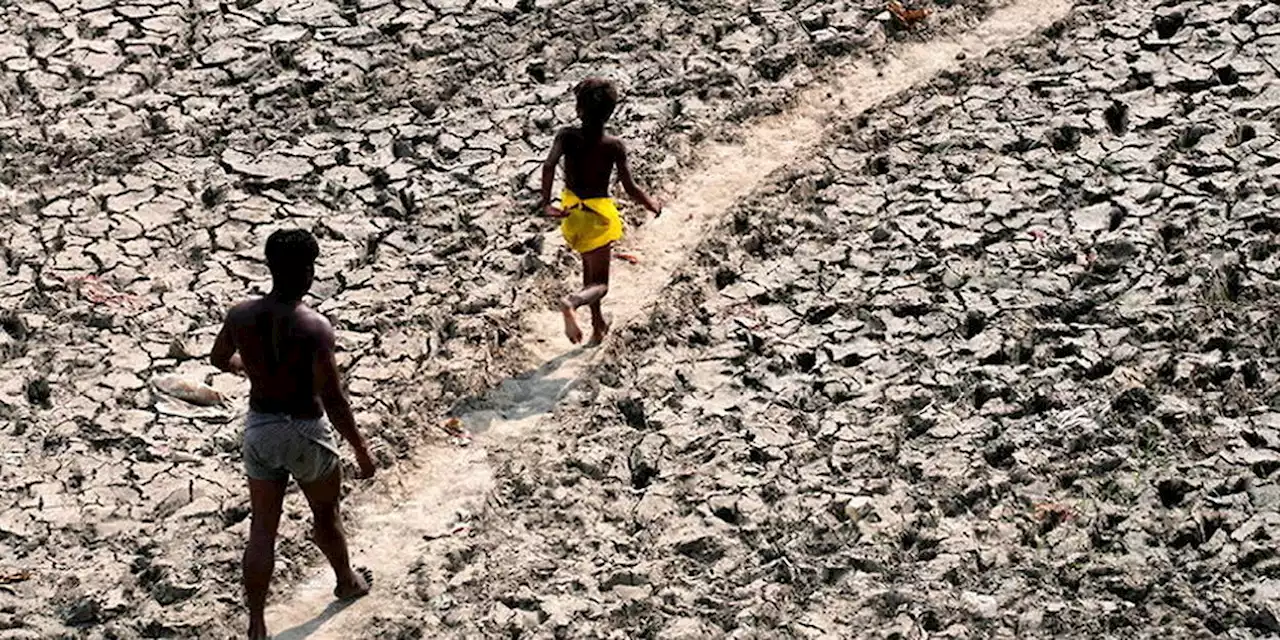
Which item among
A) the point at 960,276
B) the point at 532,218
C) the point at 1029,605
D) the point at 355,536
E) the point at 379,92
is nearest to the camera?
the point at 1029,605

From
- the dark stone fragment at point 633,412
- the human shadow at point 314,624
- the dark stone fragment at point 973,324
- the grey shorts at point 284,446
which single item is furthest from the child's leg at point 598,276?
the grey shorts at point 284,446

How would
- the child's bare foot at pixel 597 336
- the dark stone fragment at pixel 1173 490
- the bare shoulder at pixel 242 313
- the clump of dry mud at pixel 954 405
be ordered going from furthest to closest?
the child's bare foot at pixel 597 336, the dark stone fragment at pixel 1173 490, the clump of dry mud at pixel 954 405, the bare shoulder at pixel 242 313

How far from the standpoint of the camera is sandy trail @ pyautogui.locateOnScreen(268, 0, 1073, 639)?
936 centimetres

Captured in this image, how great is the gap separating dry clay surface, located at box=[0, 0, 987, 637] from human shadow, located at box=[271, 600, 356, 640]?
0.78 feet

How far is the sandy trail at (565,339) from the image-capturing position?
368 inches

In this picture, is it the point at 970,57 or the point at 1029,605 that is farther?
the point at 970,57

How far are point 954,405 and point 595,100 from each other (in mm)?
2109

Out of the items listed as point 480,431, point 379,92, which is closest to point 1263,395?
point 480,431

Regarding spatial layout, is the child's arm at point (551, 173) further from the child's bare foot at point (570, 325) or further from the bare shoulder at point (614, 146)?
the child's bare foot at point (570, 325)

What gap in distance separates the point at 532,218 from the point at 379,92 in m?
1.50

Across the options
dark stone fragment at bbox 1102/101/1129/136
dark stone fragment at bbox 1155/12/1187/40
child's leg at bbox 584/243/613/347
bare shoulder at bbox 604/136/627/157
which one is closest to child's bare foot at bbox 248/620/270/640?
child's leg at bbox 584/243/613/347

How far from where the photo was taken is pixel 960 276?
11.0 metres

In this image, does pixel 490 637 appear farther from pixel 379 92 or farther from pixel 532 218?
pixel 379 92

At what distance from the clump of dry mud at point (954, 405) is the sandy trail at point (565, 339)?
183mm
